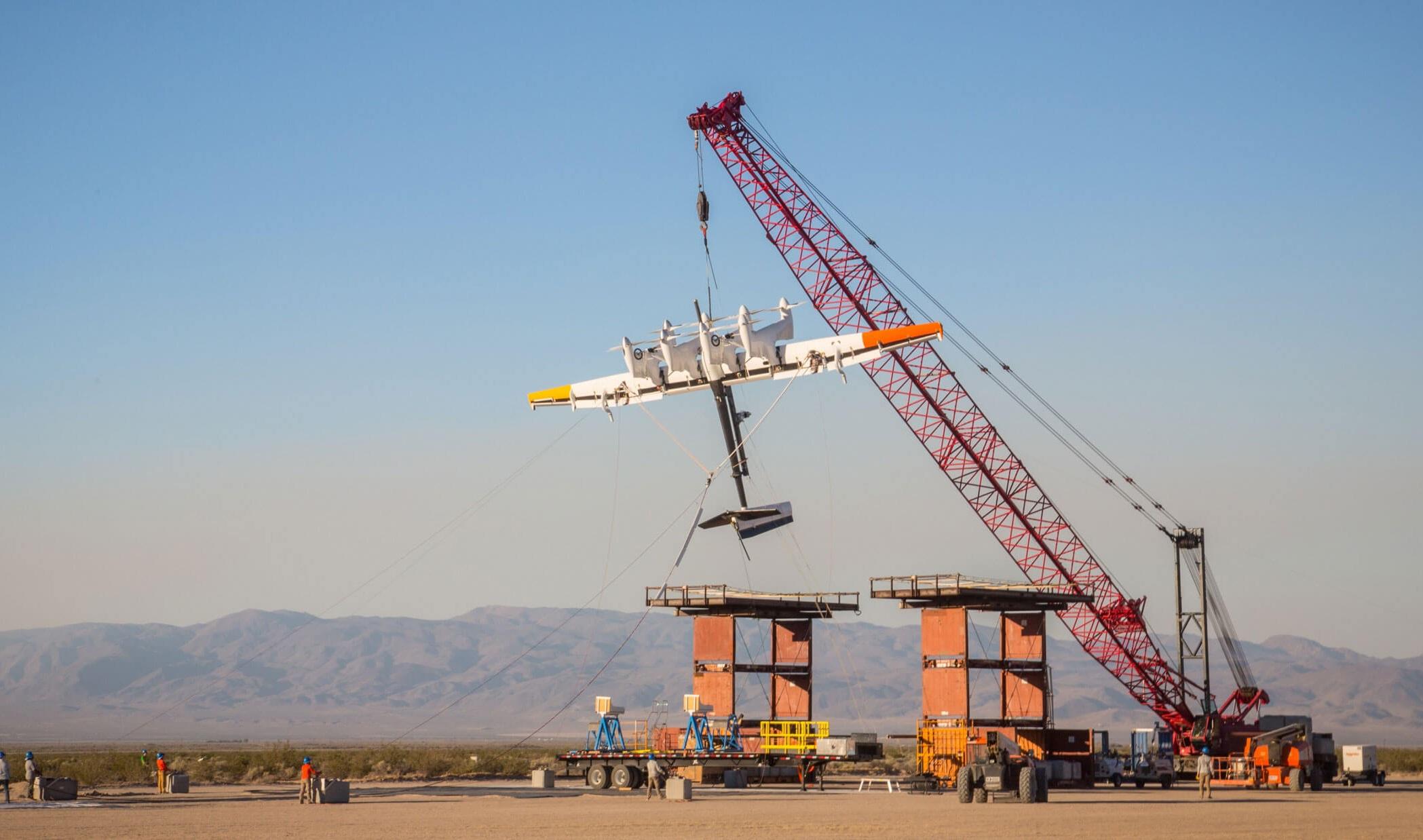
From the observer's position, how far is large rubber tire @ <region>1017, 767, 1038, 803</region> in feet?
135

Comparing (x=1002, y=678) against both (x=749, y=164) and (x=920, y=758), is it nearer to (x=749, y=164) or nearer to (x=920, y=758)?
(x=920, y=758)

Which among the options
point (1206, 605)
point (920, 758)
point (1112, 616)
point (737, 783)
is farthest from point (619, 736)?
point (1206, 605)

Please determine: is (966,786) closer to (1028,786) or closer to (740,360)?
(1028,786)

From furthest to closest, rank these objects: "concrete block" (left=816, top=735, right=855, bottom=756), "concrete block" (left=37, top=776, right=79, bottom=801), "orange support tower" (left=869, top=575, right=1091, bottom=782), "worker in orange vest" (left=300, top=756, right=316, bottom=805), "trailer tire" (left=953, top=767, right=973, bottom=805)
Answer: "orange support tower" (left=869, top=575, right=1091, bottom=782), "concrete block" (left=816, top=735, right=855, bottom=756), "trailer tire" (left=953, top=767, right=973, bottom=805), "concrete block" (left=37, top=776, right=79, bottom=801), "worker in orange vest" (left=300, top=756, right=316, bottom=805)

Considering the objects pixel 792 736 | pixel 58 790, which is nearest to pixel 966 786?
pixel 792 736

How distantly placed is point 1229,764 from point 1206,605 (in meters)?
15.1

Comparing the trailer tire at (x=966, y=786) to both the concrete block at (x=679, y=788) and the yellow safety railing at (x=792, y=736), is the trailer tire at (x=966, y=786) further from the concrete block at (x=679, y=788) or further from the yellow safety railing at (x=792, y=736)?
the yellow safety railing at (x=792, y=736)

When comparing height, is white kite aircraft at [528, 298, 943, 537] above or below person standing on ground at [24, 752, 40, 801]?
above

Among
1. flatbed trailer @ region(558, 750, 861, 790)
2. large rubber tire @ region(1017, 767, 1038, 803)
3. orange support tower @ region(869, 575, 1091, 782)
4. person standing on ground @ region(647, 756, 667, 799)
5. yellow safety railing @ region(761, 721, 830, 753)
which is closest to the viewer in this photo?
large rubber tire @ region(1017, 767, 1038, 803)

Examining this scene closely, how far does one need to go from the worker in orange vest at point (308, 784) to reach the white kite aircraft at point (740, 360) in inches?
579

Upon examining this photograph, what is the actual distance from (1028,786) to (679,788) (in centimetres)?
968

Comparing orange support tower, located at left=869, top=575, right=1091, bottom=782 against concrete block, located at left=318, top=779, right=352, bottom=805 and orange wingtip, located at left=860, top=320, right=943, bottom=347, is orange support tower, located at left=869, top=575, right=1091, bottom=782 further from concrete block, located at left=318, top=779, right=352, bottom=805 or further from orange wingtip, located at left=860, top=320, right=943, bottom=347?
concrete block, located at left=318, top=779, right=352, bottom=805

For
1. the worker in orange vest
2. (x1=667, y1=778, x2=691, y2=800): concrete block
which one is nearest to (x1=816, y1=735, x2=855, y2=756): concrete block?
(x1=667, y1=778, x2=691, y2=800): concrete block

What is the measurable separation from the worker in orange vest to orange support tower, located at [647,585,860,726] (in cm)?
2140
